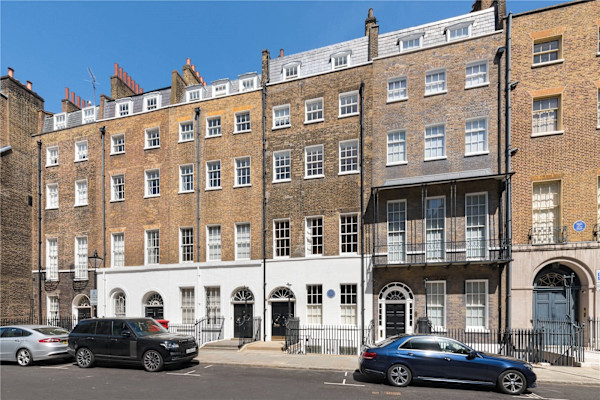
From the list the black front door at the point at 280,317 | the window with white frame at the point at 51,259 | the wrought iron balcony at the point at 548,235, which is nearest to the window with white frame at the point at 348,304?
the black front door at the point at 280,317

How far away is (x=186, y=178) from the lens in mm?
22781

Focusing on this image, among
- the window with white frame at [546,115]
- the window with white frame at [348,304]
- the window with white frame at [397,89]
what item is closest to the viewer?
the window with white frame at [546,115]

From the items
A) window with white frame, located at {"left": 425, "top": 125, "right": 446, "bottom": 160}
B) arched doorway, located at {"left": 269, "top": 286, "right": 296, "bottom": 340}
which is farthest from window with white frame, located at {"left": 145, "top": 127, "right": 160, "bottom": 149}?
window with white frame, located at {"left": 425, "top": 125, "right": 446, "bottom": 160}

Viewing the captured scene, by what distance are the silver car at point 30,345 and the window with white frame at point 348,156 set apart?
14170 mm

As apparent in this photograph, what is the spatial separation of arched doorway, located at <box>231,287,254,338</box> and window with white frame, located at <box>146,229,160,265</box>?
5.74m

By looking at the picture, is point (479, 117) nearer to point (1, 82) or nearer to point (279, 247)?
point (279, 247)

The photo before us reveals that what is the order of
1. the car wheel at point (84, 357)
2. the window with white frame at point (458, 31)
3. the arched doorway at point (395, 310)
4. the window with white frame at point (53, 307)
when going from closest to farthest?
the car wheel at point (84, 357) < the arched doorway at point (395, 310) < the window with white frame at point (458, 31) < the window with white frame at point (53, 307)

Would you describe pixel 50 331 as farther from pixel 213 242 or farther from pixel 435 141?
pixel 435 141

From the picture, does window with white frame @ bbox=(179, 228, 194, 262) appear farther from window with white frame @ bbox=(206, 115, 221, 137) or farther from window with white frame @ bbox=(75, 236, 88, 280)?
window with white frame @ bbox=(75, 236, 88, 280)

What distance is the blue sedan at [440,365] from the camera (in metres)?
10.1

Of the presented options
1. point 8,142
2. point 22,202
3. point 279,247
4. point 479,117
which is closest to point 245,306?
point 279,247

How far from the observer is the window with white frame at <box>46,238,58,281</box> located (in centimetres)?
2499

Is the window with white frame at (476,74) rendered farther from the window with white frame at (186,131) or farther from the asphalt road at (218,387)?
the window with white frame at (186,131)

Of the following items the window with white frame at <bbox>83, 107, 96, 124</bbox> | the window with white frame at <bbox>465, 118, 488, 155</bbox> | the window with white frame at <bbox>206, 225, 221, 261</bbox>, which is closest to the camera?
the window with white frame at <bbox>465, 118, 488, 155</bbox>
